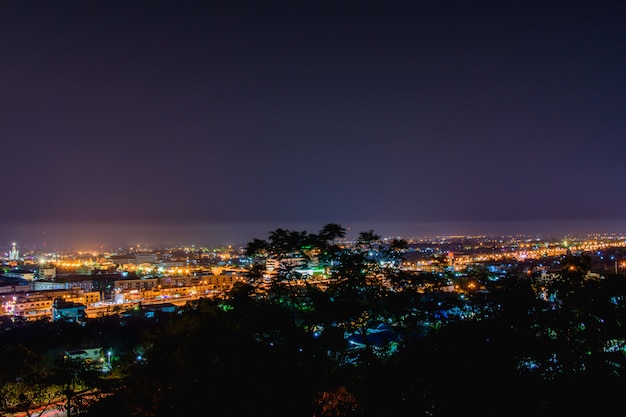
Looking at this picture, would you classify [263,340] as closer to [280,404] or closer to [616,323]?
[280,404]

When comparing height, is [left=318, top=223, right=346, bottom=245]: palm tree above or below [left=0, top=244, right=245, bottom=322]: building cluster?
above

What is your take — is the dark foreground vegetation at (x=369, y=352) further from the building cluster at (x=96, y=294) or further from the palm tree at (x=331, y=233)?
the building cluster at (x=96, y=294)

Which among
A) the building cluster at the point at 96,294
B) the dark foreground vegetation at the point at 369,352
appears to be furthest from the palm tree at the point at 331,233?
the building cluster at the point at 96,294

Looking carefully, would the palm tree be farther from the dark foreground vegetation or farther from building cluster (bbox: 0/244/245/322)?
building cluster (bbox: 0/244/245/322)

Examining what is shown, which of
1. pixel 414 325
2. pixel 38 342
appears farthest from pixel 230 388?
pixel 38 342

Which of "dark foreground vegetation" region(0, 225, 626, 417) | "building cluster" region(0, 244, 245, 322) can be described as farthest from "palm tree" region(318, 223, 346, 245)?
"building cluster" region(0, 244, 245, 322)

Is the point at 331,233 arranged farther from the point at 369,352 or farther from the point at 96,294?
the point at 96,294

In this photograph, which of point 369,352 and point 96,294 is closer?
point 369,352

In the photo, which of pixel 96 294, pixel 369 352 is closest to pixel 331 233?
pixel 369 352
